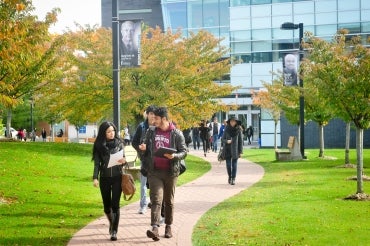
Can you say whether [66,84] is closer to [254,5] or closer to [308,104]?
[308,104]

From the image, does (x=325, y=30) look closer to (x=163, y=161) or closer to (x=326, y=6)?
(x=326, y=6)

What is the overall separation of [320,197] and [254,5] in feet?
124

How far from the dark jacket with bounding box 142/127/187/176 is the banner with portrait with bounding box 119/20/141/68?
293 centimetres

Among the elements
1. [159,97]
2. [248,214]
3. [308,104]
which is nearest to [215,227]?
[248,214]

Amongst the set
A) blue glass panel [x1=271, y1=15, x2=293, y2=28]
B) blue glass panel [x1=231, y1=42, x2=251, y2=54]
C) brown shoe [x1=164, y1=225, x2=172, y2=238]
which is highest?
blue glass panel [x1=271, y1=15, x2=293, y2=28]

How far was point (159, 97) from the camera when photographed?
2359cm

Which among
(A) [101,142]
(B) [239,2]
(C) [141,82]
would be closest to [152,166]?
(A) [101,142]

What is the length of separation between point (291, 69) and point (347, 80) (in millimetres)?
12559

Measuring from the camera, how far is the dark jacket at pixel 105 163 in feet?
29.3

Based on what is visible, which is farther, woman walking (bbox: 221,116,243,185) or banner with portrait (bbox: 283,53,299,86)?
banner with portrait (bbox: 283,53,299,86)

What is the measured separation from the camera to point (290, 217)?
34.3 ft

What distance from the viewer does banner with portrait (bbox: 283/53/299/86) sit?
25781 mm

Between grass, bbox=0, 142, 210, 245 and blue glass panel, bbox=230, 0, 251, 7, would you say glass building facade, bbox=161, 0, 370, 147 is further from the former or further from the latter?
grass, bbox=0, 142, 210, 245

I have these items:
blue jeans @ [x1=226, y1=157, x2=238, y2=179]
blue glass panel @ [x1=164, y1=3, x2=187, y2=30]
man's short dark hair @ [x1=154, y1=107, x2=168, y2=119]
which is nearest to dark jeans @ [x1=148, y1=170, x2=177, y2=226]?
man's short dark hair @ [x1=154, y1=107, x2=168, y2=119]
